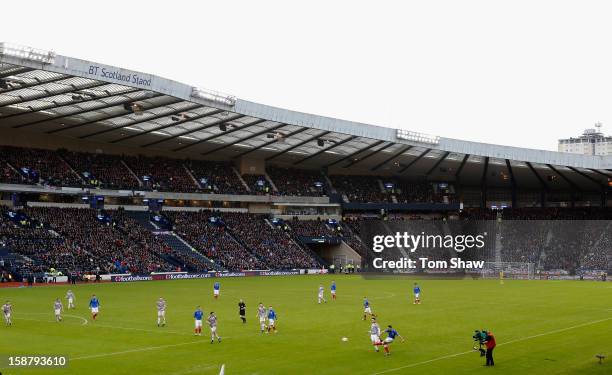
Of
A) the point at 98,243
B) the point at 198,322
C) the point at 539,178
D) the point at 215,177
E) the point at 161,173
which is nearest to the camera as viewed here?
the point at 198,322

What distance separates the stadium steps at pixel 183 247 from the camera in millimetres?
84438

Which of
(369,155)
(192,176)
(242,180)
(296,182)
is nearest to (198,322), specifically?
(192,176)

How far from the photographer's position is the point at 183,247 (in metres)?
85.4

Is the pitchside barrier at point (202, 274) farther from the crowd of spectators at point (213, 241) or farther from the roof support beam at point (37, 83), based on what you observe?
the roof support beam at point (37, 83)

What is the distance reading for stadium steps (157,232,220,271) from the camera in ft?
277

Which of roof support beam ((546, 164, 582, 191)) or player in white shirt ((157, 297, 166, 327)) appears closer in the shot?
player in white shirt ((157, 297, 166, 327))

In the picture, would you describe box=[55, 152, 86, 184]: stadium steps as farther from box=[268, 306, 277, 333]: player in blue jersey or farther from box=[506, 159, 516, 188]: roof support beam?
box=[268, 306, 277, 333]: player in blue jersey

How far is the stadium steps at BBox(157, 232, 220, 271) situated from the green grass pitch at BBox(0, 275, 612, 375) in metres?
21.1

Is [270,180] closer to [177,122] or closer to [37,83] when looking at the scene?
[177,122]

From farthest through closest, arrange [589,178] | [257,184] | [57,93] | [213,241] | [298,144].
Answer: [257,184] < [589,178] < [298,144] < [213,241] < [57,93]

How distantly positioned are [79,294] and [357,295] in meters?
21.4

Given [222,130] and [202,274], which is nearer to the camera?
[222,130]

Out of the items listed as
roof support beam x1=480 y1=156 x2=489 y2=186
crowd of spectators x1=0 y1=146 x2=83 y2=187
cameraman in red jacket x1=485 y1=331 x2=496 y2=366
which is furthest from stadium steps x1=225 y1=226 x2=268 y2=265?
cameraman in red jacket x1=485 y1=331 x2=496 y2=366

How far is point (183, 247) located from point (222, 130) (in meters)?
14.8
